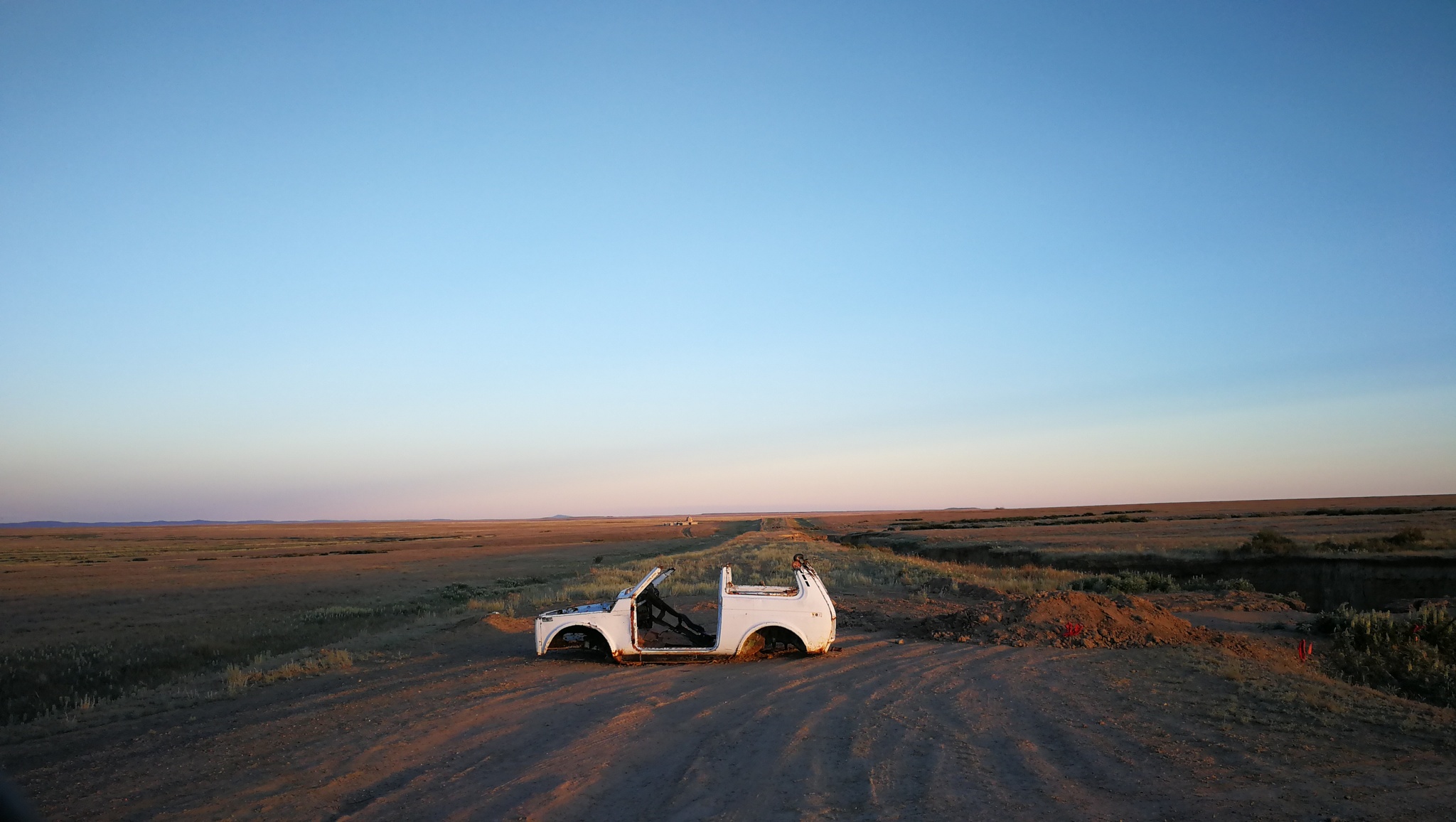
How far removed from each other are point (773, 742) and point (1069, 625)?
778cm

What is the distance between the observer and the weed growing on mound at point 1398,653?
1082cm

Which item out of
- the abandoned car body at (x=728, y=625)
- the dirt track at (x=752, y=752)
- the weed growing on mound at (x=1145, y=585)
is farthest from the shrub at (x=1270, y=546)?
the abandoned car body at (x=728, y=625)

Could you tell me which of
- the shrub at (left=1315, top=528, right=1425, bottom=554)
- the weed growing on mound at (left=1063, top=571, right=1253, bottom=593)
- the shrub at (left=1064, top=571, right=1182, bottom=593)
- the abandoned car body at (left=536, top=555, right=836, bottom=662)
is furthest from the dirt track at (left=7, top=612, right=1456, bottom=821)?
the shrub at (left=1315, top=528, right=1425, bottom=554)

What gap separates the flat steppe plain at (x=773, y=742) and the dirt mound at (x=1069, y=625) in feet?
1.66

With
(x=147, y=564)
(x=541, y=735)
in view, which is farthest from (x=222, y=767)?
(x=147, y=564)

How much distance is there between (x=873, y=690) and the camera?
948 cm

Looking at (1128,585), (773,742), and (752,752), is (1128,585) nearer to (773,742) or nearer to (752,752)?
(773,742)

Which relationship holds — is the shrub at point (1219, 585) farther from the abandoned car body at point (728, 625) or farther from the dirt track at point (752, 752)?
the abandoned car body at point (728, 625)

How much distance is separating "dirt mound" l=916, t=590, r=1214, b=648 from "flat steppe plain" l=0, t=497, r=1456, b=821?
505mm

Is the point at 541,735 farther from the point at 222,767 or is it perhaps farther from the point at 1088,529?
the point at 1088,529

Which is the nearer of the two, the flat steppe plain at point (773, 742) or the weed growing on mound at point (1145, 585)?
the flat steppe plain at point (773, 742)

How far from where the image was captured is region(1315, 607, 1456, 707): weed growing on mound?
10820 mm

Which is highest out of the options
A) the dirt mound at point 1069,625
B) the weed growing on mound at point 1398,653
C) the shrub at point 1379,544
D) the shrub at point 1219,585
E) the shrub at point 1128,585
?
the dirt mound at point 1069,625

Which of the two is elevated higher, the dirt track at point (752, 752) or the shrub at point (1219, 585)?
the dirt track at point (752, 752)
